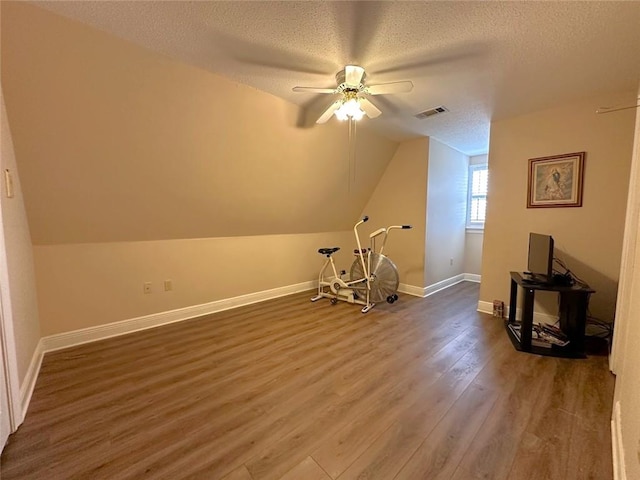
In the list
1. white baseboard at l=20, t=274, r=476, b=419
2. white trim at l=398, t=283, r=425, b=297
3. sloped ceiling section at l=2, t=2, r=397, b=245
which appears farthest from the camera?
white trim at l=398, t=283, r=425, b=297

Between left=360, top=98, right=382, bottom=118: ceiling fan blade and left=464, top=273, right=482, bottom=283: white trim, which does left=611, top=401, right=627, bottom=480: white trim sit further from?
left=464, top=273, right=482, bottom=283: white trim

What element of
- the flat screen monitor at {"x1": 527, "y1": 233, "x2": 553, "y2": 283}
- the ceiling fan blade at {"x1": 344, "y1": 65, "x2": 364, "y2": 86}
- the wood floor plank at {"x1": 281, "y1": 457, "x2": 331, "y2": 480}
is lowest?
the wood floor plank at {"x1": 281, "y1": 457, "x2": 331, "y2": 480}

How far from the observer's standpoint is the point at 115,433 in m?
1.59

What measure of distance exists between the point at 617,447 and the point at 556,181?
2586 mm

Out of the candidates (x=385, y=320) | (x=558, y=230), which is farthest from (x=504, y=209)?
(x=385, y=320)

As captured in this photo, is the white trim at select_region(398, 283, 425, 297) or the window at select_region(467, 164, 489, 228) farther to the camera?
the window at select_region(467, 164, 489, 228)

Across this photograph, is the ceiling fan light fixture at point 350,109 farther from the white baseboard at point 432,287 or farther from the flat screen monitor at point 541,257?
the white baseboard at point 432,287

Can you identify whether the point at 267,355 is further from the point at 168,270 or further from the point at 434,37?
the point at 434,37

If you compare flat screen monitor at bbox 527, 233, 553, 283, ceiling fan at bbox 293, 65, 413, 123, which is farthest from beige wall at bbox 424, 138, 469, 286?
ceiling fan at bbox 293, 65, 413, 123

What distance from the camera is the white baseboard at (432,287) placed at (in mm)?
4301

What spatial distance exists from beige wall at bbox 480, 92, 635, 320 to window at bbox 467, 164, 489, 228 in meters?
1.83

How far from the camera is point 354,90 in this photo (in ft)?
7.20

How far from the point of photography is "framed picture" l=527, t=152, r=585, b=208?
2.87 m

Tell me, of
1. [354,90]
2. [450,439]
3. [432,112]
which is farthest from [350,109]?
[450,439]
